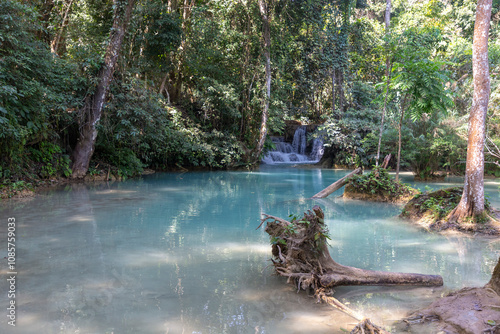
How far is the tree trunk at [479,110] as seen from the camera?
6734 millimetres

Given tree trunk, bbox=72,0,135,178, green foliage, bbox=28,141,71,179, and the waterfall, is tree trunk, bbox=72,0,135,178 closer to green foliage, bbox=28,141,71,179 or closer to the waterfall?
green foliage, bbox=28,141,71,179

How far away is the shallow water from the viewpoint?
3547 millimetres

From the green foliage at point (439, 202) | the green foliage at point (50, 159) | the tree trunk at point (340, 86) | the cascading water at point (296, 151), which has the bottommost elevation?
the green foliage at point (439, 202)

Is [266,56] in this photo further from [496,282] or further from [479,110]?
[496,282]

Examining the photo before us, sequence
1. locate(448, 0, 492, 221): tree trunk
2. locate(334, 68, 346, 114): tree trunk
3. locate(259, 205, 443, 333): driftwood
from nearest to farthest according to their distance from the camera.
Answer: locate(259, 205, 443, 333): driftwood, locate(448, 0, 492, 221): tree trunk, locate(334, 68, 346, 114): tree trunk

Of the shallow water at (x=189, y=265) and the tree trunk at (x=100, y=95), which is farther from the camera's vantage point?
the tree trunk at (x=100, y=95)

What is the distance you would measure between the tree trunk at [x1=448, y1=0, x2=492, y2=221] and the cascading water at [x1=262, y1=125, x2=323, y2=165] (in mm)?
18016

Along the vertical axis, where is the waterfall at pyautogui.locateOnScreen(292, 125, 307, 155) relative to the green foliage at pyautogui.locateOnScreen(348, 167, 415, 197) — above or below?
above

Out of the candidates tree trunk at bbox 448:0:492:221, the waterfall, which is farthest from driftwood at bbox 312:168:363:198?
the waterfall

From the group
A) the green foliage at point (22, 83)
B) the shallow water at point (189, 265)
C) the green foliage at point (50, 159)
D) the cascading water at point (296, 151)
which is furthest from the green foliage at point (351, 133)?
the green foliage at point (22, 83)

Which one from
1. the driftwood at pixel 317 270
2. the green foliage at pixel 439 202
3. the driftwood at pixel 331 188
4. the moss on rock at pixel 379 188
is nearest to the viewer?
the driftwood at pixel 317 270

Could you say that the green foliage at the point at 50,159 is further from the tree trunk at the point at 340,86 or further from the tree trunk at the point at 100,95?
the tree trunk at the point at 340,86

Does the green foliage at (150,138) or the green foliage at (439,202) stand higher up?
the green foliage at (150,138)

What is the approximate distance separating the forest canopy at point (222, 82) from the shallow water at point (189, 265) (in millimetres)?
3375
